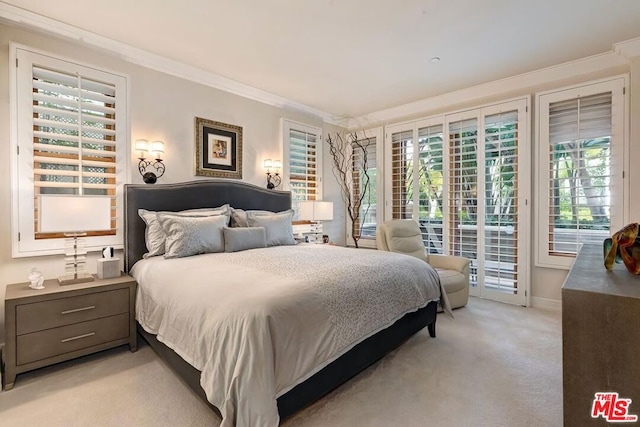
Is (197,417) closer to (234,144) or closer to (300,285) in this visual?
(300,285)

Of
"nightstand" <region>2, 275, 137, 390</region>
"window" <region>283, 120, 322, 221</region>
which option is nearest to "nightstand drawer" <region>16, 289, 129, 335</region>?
"nightstand" <region>2, 275, 137, 390</region>

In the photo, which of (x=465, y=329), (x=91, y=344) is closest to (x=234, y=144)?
(x=91, y=344)

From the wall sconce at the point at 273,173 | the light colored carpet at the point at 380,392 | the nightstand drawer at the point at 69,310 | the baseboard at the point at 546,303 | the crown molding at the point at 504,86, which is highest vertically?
the crown molding at the point at 504,86

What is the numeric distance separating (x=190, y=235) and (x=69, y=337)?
3.63 ft

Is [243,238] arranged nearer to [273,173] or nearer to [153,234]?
[153,234]

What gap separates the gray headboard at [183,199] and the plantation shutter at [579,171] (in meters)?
3.31

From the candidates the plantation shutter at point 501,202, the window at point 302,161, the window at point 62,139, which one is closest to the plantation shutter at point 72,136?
the window at point 62,139

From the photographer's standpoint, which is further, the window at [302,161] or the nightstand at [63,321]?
the window at [302,161]

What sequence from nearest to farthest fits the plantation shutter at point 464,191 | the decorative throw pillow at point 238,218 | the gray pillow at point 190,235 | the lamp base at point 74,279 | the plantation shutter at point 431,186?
1. the lamp base at point 74,279
2. the gray pillow at point 190,235
3. the decorative throw pillow at point 238,218
4. the plantation shutter at point 464,191
5. the plantation shutter at point 431,186

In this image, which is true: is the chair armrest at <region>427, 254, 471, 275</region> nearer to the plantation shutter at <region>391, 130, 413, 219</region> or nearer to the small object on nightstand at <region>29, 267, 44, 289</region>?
the plantation shutter at <region>391, 130, 413, 219</region>

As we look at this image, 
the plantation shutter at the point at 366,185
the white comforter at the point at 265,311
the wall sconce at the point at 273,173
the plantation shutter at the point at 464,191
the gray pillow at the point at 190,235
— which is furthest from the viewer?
the plantation shutter at the point at 366,185

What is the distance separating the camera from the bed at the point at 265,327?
4.64 ft

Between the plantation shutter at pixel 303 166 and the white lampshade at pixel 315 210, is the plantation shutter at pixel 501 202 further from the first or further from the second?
the plantation shutter at pixel 303 166

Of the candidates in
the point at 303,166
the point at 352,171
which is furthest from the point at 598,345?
the point at 352,171
